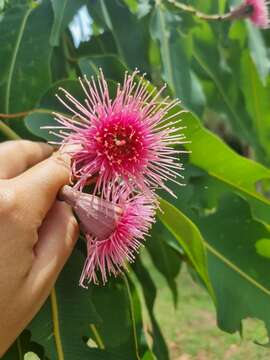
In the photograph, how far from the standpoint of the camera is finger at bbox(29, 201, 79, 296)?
2.28 feet

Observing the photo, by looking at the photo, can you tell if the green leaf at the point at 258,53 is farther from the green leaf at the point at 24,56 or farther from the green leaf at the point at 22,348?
the green leaf at the point at 22,348

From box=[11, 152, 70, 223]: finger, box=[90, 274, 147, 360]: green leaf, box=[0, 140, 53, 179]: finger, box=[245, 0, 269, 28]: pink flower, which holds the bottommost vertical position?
box=[90, 274, 147, 360]: green leaf

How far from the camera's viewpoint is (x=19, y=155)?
77cm

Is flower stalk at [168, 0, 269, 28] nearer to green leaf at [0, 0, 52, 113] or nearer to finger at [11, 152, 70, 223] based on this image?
green leaf at [0, 0, 52, 113]

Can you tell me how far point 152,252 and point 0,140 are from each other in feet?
1.89

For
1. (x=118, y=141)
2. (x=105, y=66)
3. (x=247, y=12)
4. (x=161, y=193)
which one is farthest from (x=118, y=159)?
(x=247, y=12)

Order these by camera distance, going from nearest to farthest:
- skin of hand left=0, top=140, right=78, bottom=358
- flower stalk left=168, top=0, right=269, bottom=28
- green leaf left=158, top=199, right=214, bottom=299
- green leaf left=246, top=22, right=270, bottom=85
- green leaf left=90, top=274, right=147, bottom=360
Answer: skin of hand left=0, top=140, right=78, bottom=358 < green leaf left=158, top=199, right=214, bottom=299 < green leaf left=90, top=274, right=147, bottom=360 < flower stalk left=168, top=0, right=269, bottom=28 < green leaf left=246, top=22, right=270, bottom=85

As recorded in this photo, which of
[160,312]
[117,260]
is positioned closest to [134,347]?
[117,260]

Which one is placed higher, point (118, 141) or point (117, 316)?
point (118, 141)

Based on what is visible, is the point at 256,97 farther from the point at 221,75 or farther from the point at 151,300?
the point at 151,300

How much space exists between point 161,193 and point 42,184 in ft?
0.97

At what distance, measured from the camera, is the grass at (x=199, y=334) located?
3223 millimetres

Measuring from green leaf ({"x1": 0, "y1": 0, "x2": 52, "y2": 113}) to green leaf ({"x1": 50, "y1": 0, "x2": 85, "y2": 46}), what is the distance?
0.11 ft

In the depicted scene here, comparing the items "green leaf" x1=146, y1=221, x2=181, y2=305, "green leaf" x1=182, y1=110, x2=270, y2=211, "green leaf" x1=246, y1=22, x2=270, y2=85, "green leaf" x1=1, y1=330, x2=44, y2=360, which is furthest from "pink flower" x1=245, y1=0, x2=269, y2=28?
"green leaf" x1=1, y1=330, x2=44, y2=360
